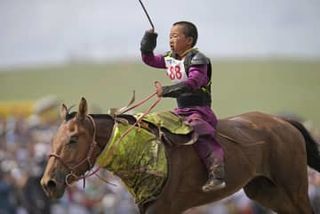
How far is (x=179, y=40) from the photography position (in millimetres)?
8531

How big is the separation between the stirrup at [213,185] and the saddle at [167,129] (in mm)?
367

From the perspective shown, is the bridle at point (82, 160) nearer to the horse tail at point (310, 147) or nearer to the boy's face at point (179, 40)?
the boy's face at point (179, 40)

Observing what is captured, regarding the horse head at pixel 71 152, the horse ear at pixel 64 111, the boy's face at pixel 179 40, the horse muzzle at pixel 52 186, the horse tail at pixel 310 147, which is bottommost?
the horse tail at pixel 310 147

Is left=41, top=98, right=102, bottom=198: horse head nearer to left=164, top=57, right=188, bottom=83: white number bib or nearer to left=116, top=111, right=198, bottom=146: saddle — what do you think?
left=116, top=111, right=198, bottom=146: saddle

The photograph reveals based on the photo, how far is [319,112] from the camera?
26219 mm

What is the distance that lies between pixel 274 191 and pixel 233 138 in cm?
91

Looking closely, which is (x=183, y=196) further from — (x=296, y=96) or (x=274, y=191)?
(x=296, y=96)

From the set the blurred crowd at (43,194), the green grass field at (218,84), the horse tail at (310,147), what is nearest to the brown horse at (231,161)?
the horse tail at (310,147)

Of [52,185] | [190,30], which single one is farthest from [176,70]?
[52,185]

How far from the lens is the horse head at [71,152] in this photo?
7.89 metres

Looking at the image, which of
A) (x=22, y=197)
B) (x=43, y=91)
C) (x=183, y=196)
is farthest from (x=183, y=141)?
(x=43, y=91)

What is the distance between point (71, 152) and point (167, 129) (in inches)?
34.6

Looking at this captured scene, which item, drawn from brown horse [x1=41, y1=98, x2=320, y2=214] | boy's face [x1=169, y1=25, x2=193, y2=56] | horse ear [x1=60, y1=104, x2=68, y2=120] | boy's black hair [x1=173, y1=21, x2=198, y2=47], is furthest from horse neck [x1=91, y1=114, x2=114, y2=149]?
boy's black hair [x1=173, y1=21, x2=198, y2=47]

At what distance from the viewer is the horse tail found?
32.0ft
